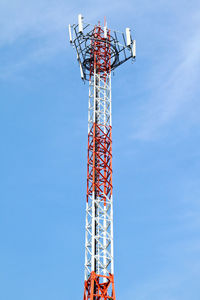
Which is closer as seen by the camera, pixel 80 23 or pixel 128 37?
pixel 80 23

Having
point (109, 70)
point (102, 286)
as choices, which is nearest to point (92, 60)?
point (109, 70)

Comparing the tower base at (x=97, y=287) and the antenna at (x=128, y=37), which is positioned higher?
the antenna at (x=128, y=37)

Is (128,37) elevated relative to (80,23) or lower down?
lower down

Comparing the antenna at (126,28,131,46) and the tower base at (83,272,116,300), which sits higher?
the antenna at (126,28,131,46)

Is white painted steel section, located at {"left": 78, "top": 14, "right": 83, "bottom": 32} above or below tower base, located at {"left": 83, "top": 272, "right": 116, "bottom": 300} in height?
above

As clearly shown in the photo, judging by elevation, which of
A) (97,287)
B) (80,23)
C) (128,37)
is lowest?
(97,287)

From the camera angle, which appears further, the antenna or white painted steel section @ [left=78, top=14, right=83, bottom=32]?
the antenna

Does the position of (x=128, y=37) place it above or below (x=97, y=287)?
above

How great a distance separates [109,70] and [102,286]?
31.2 metres

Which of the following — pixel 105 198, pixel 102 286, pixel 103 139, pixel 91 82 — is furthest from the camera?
pixel 91 82

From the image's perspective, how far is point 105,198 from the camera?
67.6 metres

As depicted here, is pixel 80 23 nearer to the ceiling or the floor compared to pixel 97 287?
nearer to the ceiling

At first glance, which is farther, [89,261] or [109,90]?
[109,90]

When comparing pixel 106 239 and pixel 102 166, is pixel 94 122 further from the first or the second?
pixel 106 239
